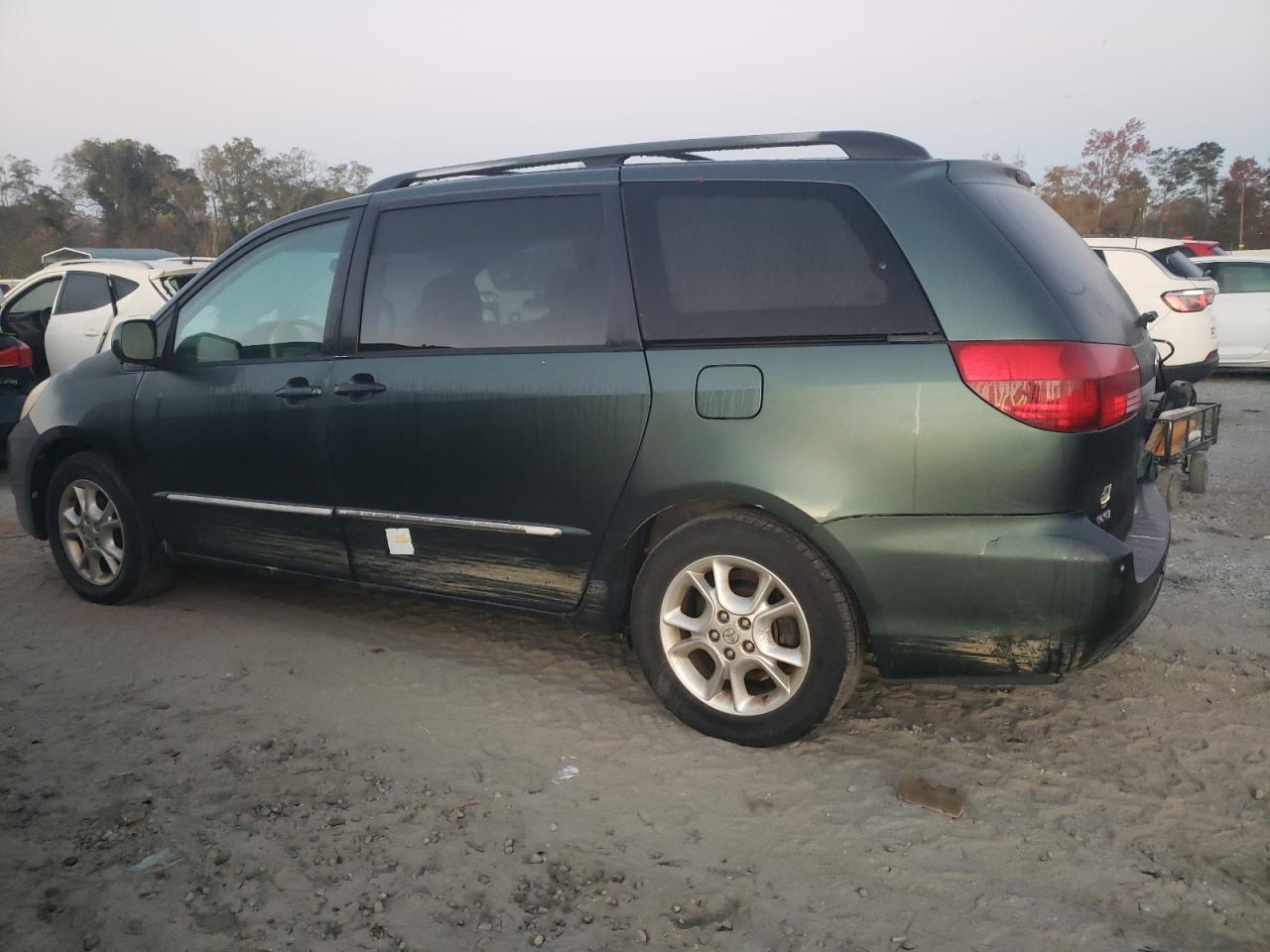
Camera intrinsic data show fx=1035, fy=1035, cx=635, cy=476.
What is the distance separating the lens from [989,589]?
2.96 m

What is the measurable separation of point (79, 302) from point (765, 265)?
9.21 metres

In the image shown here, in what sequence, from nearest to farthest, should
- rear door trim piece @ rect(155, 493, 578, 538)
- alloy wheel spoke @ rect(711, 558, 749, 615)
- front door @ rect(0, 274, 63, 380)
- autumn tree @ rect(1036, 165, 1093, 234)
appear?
alloy wheel spoke @ rect(711, 558, 749, 615) < rear door trim piece @ rect(155, 493, 578, 538) < front door @ rect(0, 274, 63, 380) < autumn tree @ rect(1036, 165, 1093, 234)

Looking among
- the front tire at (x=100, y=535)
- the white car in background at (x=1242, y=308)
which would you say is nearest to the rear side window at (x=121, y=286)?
the front tire at (x=100, y=535)

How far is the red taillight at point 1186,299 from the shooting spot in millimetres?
9984

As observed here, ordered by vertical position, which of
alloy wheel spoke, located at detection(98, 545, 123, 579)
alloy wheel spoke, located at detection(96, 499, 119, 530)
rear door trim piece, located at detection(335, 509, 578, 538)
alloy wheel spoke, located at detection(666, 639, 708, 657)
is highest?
rear door trim piece, located at detection(335, 509, 578, 538)

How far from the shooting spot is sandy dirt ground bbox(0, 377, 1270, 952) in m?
→ 2.52

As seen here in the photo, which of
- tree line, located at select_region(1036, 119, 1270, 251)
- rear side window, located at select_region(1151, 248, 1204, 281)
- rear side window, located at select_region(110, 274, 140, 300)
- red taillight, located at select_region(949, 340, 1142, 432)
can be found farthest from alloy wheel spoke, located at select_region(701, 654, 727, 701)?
tree line, located at select_region(1036, 119, 1270, 251)

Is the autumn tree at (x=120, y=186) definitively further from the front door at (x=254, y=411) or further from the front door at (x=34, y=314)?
the front door at (x=254, y=411)

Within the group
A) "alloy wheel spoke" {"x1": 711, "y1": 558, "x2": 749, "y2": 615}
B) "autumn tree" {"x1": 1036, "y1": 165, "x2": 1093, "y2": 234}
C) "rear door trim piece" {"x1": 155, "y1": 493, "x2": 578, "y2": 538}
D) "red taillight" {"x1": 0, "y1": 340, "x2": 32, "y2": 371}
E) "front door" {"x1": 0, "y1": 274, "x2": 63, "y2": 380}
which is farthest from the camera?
"autumn tree" {"x1": 1036, "y1": 165, "x2": 1093, "y2": 234}

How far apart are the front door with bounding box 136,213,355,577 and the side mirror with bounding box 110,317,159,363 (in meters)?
0.08

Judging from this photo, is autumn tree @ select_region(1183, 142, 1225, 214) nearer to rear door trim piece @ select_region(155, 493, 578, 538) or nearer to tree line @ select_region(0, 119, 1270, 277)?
tree line @ select_region(0, 119, 1270, 277)

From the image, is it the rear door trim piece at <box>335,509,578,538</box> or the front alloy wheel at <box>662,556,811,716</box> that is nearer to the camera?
the front alloy wheel at <box>662,556,811,716</box>

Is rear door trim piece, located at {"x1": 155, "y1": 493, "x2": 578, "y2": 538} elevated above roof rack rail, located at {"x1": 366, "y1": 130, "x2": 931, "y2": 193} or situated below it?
below

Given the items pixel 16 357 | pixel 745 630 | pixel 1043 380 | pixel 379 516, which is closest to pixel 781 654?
pixel 745 630
